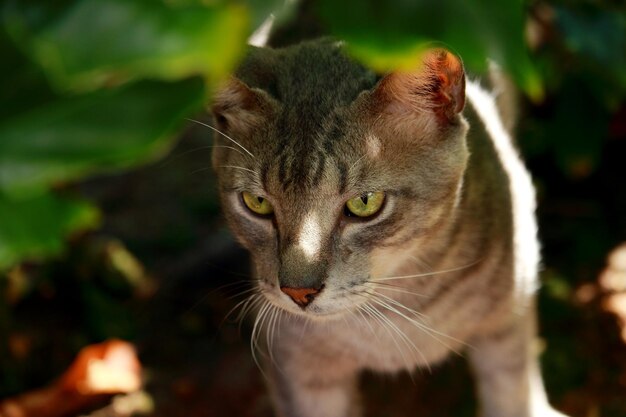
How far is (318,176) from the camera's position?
1.79m

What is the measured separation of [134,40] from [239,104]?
1177mm

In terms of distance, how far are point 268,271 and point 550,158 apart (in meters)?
1.92

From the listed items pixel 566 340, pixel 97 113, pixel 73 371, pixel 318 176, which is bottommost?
pixel 73 371

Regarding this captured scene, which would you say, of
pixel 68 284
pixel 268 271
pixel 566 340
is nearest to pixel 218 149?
pixel 268 271

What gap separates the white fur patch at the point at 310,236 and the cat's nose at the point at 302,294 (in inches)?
2.8

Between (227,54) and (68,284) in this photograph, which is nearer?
(227,54)

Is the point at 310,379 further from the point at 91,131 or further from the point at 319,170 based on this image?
the point at 91,131

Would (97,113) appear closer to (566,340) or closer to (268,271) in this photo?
(268,271)

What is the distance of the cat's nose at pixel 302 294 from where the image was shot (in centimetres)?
178

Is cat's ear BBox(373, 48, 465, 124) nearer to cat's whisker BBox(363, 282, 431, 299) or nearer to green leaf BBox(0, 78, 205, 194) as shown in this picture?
cat's whisker BBox(363, 282, 431, 299)

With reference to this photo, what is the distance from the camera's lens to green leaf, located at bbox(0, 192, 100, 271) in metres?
0.76

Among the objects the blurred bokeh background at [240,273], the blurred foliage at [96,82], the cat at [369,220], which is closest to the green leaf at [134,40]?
the blurred foliage at [96,82]

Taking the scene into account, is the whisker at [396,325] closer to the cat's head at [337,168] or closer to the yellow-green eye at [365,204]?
the cat's head at [337,168]

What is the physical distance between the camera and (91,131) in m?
0.72
